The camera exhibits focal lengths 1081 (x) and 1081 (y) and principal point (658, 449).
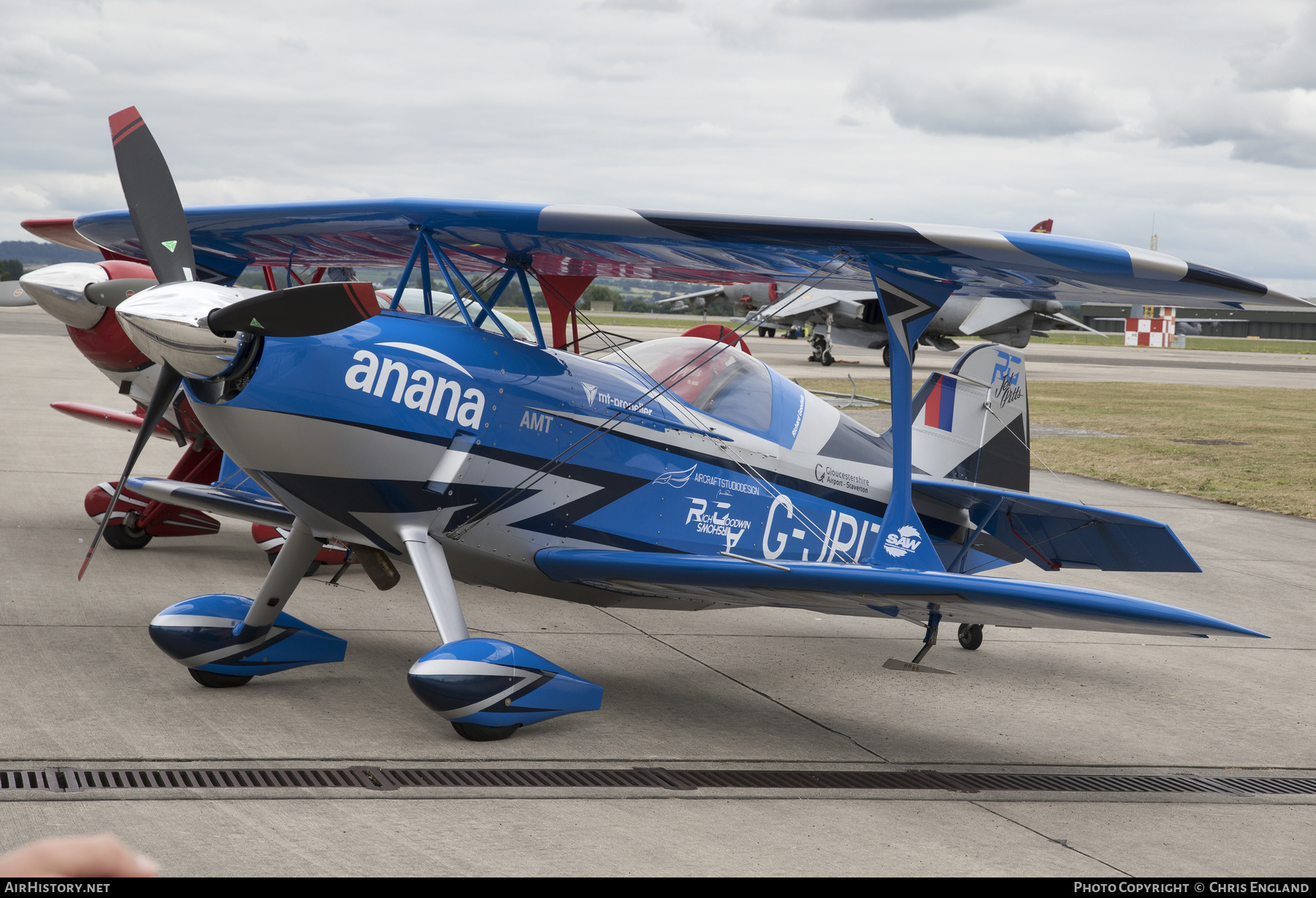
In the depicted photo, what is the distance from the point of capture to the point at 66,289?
23.2 feet

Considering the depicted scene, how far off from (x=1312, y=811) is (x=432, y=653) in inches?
141

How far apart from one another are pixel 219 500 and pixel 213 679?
1.70 metres

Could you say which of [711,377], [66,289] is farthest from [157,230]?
[66,289]

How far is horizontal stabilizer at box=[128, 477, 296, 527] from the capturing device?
6301mm

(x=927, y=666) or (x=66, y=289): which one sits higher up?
(x=66, y=289)

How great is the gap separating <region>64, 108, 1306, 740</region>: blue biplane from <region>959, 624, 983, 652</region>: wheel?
1.88 ft

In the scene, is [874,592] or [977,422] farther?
[977,422]

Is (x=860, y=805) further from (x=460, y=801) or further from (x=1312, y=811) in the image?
(x=1312, y=811)

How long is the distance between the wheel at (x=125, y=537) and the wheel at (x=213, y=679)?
339 centimetres

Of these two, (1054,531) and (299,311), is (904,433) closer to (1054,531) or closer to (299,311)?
(1054,531)

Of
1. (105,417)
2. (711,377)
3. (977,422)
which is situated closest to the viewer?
(711,377)

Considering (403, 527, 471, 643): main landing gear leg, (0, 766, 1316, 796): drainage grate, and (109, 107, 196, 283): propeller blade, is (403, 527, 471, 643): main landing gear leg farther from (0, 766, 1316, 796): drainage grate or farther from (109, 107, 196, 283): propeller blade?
(109, 107, 196, 283): propeller blade

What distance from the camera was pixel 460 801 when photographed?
389 centimetres

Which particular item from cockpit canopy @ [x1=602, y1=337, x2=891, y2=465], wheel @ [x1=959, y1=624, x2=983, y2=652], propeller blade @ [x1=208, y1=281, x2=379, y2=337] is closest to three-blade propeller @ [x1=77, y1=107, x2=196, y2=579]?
propeller blade @ [x1=208, y1=281, x2=379, y2=337]
